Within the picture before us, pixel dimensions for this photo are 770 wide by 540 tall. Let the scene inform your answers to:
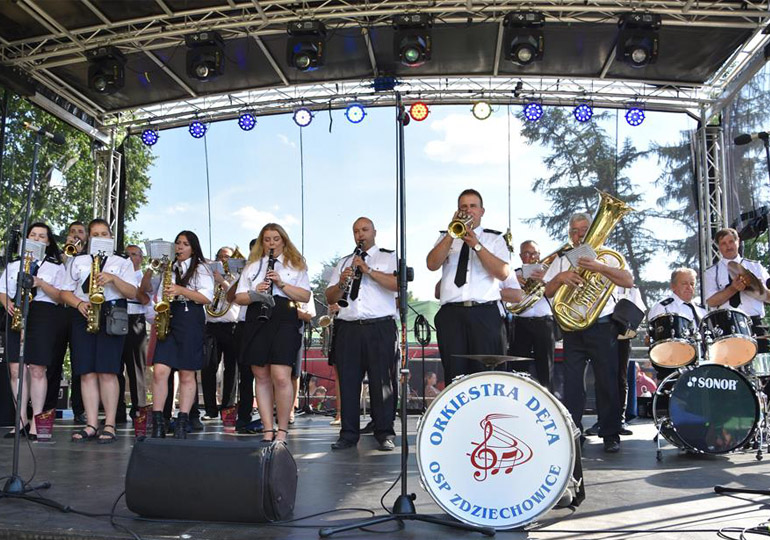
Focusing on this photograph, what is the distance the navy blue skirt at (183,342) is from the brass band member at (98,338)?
50 cm

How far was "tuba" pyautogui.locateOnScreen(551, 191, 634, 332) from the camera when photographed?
18.6 ft

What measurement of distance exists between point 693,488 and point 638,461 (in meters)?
1.10

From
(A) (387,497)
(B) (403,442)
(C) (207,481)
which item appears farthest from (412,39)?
(C) (207,481)

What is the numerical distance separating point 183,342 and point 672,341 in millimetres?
4149

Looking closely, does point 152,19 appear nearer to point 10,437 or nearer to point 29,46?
point 29,46

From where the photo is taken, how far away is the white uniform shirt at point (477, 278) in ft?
17.2

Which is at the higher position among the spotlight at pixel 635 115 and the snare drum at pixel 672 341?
the spotlight at pixel 635 115

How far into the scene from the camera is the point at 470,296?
5246 millimetres

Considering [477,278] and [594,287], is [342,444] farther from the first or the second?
[594,287]

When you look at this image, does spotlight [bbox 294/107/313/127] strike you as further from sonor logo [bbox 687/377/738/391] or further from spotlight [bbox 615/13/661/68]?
sonor logo [bbox 687/377/738/391]

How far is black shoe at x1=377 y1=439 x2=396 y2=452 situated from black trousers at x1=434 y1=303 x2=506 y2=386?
1173 millimetres

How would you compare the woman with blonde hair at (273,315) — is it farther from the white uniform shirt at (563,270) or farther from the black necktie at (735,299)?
the black necktie at (735,299)

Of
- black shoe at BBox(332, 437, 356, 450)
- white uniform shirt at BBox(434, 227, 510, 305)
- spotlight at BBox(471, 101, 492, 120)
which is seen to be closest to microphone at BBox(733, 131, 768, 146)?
white uniform shirt at BBox(434, 227, 510, 305)

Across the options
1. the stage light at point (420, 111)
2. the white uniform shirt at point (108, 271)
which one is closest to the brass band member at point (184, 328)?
the white uniform shirt at point (108, 271)
